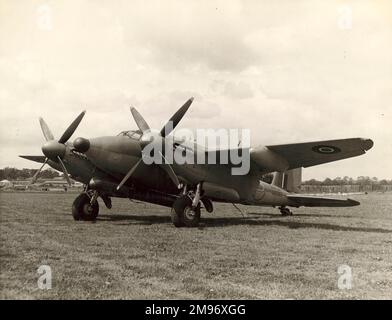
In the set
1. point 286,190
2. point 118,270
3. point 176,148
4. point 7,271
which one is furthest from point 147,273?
point 286,190

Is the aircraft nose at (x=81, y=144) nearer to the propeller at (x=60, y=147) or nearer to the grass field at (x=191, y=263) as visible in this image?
the propeller at (x=60, y=147)

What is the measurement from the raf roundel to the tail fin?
19.0ft

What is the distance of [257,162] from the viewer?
44.4ft

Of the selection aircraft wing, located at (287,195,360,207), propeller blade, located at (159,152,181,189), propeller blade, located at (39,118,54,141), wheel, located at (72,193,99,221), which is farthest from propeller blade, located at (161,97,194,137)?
aircraft wing, located at (287,195,360,207)

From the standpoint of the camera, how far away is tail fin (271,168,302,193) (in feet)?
60.5

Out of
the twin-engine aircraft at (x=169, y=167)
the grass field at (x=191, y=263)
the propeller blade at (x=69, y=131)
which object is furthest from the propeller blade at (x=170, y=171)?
the propeller blade at (x=69, y=131)

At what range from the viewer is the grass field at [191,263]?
5102 mm

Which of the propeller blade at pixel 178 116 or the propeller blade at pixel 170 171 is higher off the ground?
the propeller blade at pixel 178 116

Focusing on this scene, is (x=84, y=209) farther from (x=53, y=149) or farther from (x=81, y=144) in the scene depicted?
(x=81, y=144)

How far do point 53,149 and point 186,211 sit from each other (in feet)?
15.6

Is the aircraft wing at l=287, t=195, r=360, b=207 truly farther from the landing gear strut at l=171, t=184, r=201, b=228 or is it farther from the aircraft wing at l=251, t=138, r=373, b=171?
the landing gear strut at l=171, t=184, r=201, b=228

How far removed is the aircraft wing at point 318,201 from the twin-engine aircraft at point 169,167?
50mm

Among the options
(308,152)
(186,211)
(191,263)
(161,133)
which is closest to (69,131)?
(161,133)

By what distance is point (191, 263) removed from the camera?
6.87m
